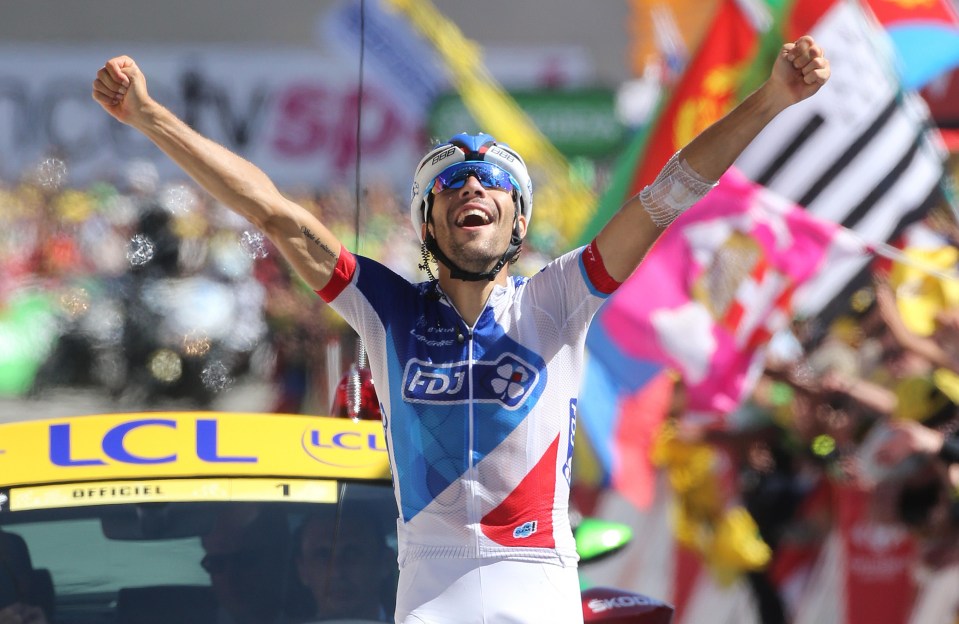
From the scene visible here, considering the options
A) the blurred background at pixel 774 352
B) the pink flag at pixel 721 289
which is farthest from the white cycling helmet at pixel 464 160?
the pink flag at pixel 721 289

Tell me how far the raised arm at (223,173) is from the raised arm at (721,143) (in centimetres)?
70

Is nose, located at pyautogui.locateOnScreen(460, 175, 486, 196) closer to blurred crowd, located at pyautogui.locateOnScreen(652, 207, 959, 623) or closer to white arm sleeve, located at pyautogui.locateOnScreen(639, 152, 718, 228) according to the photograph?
white arm sleeve, located at pyautogui.locateOnScreen(639, 152, 718, 228)

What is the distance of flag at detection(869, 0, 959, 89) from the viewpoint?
7621mm

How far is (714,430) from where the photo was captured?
752 cm

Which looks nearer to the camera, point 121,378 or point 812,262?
point 812,262

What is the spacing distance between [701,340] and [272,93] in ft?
45.0

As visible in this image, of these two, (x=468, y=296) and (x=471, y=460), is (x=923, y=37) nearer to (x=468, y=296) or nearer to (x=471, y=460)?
(x=468, y=296)

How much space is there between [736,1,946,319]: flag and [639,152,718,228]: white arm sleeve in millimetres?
4016

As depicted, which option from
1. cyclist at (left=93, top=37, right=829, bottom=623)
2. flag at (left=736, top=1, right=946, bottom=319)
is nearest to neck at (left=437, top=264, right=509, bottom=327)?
cyclist at (left=93, top=37, right=829, bottom=623)

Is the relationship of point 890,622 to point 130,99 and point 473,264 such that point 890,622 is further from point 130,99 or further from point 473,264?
point 130,99

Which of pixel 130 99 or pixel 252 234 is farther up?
pixel 252 234

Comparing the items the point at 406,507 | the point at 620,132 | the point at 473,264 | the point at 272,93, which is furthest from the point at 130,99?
the point at 272,93

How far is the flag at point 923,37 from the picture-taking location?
762 cm

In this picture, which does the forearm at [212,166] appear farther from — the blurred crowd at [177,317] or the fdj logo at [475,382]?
the blurred crowd at [177,317]
